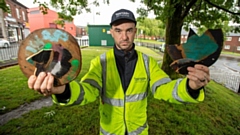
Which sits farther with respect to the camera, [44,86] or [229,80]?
[229,80]

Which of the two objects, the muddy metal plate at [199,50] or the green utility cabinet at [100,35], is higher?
the green utility cabinet at [100,35]

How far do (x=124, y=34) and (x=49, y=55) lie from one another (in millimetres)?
875

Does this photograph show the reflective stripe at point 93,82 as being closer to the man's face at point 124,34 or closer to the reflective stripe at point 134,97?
the reflective stripe at point 134,97

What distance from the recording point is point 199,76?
1.05 metres

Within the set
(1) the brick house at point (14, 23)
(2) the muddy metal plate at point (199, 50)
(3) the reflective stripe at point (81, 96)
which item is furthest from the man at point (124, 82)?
(1) the brick house at point (14, 23)

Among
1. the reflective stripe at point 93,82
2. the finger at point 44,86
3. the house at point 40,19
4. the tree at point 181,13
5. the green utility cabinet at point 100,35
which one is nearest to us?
the finger at point 44,86

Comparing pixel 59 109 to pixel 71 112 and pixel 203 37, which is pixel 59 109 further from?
pixel 203 37

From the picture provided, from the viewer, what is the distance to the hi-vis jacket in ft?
5.03

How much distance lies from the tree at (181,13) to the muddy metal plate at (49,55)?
4.99 metres

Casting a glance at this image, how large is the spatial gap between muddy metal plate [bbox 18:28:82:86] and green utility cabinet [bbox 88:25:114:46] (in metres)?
23.7

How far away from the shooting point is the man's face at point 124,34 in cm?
160

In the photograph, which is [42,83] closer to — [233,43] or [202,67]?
[202,67]

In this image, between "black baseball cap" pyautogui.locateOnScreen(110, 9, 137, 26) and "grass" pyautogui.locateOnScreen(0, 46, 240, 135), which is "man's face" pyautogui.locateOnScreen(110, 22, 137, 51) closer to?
"black baseball cap" pyautogui.locateOnScreen(110, 9, 137, 26)

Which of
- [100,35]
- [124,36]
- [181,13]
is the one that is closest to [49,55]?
[124,36]
